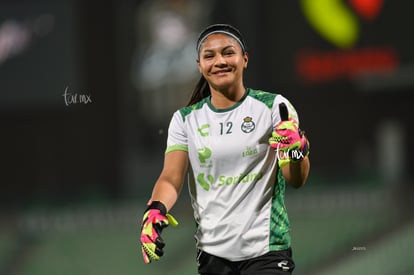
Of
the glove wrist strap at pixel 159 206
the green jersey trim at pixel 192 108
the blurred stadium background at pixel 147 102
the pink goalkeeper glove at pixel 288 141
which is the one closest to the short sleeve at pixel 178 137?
the green jersey trim at pixel 192 108

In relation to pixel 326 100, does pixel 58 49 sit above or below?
above

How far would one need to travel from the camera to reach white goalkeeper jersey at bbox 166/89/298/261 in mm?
3754

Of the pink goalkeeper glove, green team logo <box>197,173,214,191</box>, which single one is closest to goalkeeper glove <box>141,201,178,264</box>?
green team logo <box>197,173,214,191</box>

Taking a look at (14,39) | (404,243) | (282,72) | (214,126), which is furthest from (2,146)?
(214,126)

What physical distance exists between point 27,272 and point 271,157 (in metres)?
4.10

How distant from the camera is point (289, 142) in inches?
138

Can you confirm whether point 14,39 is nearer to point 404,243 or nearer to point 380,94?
point 380,94

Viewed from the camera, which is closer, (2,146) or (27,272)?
(27,272)

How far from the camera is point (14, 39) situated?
8.86 m

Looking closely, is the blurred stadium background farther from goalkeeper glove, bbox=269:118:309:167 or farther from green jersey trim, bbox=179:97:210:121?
A: goalkeeper glove, bbox=269:118:309:167

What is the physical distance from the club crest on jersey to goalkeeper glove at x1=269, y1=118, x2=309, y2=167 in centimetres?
22

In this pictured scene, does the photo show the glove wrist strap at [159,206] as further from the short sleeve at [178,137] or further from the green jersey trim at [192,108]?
the green jersey trim at [192,108]

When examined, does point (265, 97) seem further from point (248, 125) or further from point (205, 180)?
point (205, 180)

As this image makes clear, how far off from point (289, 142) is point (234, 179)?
0.36 meters
